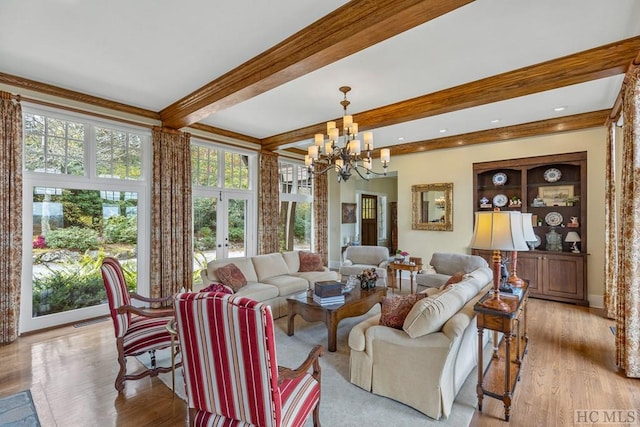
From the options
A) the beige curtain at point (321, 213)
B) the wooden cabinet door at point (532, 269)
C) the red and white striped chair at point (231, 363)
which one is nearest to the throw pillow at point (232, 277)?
the red and white striped chair at point (231, 363)

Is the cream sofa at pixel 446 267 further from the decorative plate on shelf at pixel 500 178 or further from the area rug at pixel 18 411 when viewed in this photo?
the area rug at pixel 18 411

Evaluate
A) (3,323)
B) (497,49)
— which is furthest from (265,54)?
(3,323)

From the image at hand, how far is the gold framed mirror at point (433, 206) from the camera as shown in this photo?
21.9 ft

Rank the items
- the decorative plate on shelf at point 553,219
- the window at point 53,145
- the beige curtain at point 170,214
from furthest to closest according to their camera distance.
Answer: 1. the decorative plate on shelf at point 553,219
2. the beige curtain at point 170,214
3. the window at point 53,145

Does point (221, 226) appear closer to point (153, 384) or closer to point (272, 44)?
point (153, 384)

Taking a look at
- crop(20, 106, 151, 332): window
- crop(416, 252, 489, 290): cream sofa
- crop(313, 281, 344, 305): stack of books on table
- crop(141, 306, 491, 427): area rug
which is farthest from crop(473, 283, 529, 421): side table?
crop(20, 106, 151, 332): window

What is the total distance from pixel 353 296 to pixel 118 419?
102 inches

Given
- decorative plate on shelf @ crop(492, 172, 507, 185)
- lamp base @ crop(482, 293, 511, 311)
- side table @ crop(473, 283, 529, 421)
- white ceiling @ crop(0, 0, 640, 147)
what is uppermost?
white ceiling @ crop(0, 0, 640, 147)

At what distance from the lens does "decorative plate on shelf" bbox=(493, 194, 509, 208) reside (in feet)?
20.1

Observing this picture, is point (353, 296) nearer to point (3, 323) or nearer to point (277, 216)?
point (277, 216)

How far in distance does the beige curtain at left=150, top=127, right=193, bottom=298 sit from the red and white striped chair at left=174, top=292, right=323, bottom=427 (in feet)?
12.4

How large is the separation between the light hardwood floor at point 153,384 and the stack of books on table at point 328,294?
1.50 m

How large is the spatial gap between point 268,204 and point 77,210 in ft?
11.0

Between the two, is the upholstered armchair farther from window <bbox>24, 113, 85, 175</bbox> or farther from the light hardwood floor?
window <bbox>24, 113, 85, 175</bbox>
